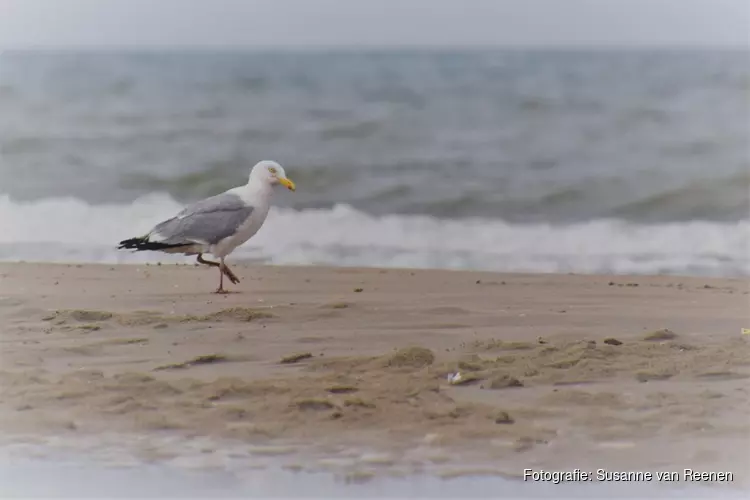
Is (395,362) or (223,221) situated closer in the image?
(395,362)

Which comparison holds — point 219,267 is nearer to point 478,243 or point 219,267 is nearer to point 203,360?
point 203,360

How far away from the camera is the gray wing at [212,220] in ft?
7.77

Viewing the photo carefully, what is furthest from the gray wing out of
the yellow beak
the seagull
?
the yellow beak

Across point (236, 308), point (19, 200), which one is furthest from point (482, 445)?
point (19, 200)

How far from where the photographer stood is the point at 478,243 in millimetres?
2439

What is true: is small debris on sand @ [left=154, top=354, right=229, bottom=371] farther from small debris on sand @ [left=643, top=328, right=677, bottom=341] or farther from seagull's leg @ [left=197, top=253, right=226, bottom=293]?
small debris on sand @ [left=643, top=328, right=677, bottom=341]

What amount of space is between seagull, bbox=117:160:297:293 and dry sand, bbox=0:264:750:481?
8 centimetres

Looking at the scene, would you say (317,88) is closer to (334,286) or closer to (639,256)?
(334,286)

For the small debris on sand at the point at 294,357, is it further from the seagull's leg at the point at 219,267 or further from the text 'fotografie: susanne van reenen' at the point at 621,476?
the text 'fotografie: susanne van reenen' at the point at 621,476

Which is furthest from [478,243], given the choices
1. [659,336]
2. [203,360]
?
[203,360]

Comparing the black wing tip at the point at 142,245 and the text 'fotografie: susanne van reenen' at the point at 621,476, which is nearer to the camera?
the text 'fotografie: susanne van reenen' at the point at 621,476

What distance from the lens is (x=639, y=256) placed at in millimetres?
2457

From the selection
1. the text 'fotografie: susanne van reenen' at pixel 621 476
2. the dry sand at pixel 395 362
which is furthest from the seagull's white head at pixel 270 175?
the text 'fotografie: susanne van reenen' at pixel 621 476

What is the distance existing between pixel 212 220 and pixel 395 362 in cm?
69
